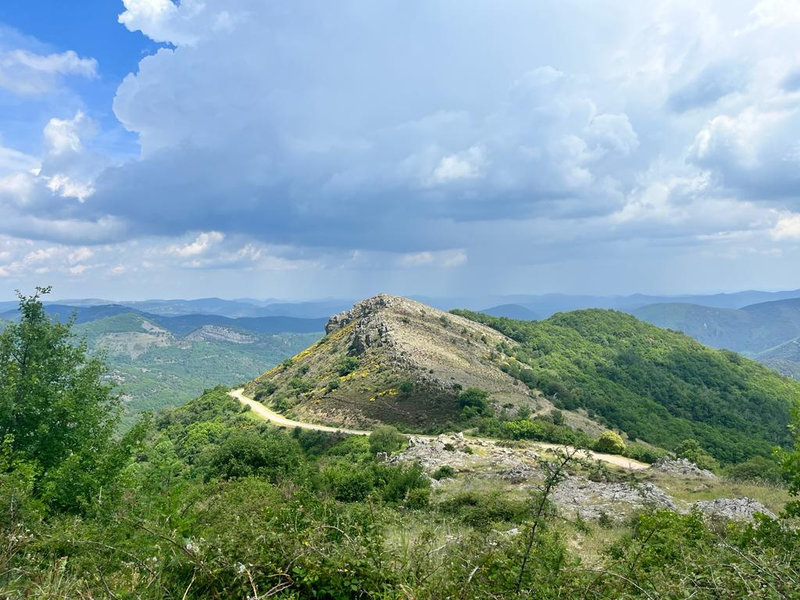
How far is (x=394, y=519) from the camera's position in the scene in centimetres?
666

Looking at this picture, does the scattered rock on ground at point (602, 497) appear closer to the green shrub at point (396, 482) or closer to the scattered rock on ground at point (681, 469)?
the green shrub at point (396, 482)

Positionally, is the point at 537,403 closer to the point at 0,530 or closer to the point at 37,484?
the point at 37,484

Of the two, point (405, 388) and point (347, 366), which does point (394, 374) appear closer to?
point (405, 388)

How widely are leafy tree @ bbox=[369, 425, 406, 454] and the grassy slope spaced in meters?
36.8

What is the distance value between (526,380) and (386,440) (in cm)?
4072

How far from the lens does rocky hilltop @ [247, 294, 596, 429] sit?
63906 millimetres

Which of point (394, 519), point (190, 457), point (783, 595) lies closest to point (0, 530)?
point (394, 519)

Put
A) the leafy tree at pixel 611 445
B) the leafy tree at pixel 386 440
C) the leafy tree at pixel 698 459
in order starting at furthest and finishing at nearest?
the leafy tree at pixel 611 445
the leafy tree at pixel 698 459
the leafy tree at pixel 386 440

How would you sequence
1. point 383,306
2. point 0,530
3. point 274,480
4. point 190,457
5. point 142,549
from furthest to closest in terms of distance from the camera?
1. point 383,306
2. point 190,457
3. point 274,480
4. point 0,530
5. point 142,549

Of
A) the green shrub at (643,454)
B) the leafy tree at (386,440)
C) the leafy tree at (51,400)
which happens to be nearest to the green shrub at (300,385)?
the leafy tree at (386,440)

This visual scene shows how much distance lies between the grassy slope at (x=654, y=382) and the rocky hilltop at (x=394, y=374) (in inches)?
389

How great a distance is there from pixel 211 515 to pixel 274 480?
66.2 feet

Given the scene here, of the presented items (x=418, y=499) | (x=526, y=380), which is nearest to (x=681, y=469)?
(x=418, y=499)

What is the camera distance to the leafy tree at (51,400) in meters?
18.6
